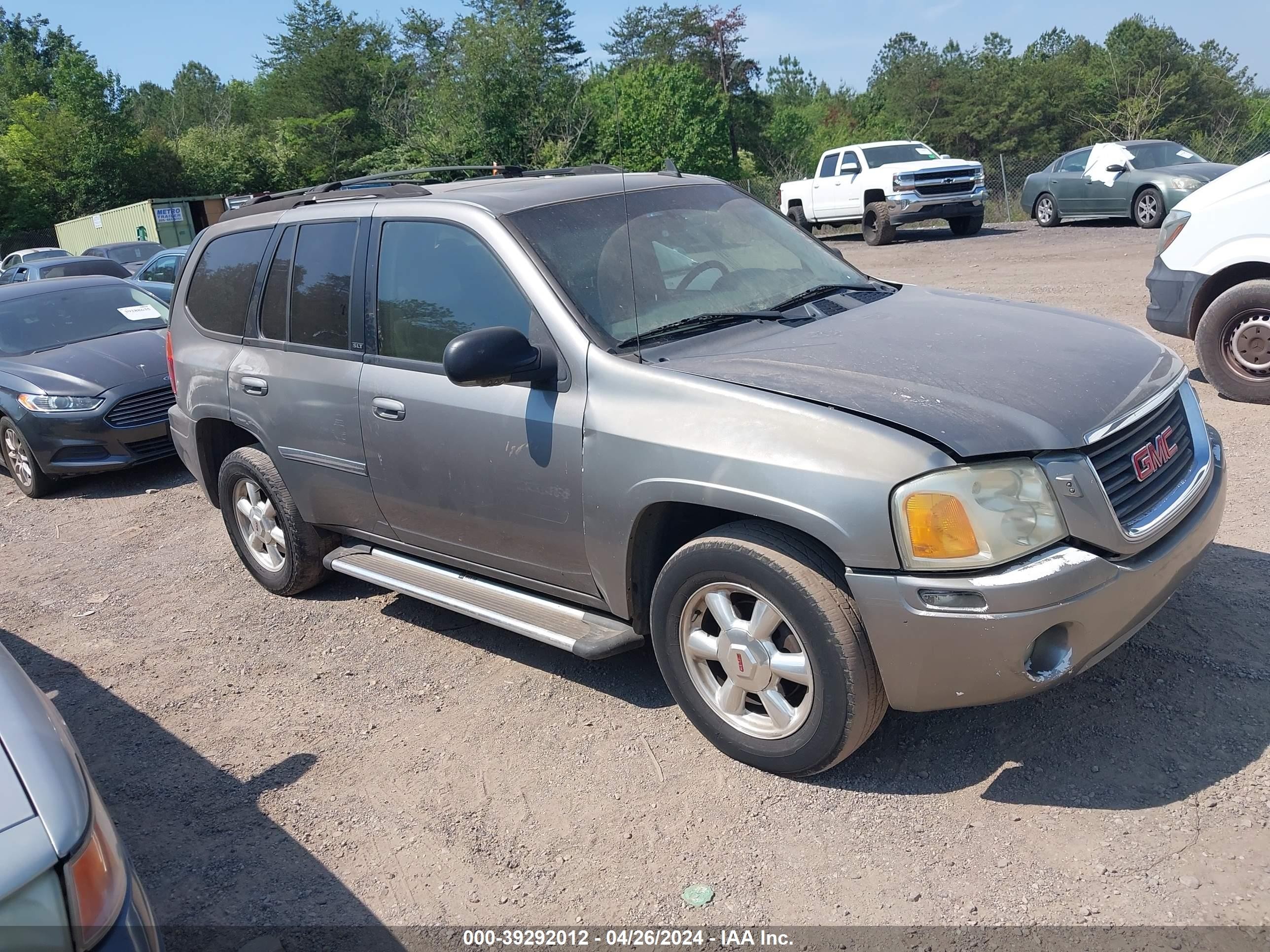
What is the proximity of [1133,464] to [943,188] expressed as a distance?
17949 mm

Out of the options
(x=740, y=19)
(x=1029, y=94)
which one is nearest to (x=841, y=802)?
(x=740, y=19)

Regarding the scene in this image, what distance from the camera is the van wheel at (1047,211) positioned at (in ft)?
66.0

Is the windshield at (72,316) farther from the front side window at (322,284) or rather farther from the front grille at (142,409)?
the front side window at (322,284)

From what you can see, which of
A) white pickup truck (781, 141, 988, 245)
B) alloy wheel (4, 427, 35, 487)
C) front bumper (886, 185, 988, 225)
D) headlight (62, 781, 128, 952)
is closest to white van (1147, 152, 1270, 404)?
headlight (62, 781, 128, 952)

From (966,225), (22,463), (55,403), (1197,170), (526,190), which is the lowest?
(966,225)

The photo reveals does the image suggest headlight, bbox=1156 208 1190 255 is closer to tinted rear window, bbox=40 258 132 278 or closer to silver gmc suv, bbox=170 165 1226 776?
silver gmc suv, bbox=170 165 1226 776

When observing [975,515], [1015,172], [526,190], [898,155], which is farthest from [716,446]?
[1015,172]

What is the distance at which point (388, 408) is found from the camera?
14.0ft

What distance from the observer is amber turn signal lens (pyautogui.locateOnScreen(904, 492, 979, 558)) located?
2889mm

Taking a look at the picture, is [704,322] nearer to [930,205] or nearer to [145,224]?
[930,205]

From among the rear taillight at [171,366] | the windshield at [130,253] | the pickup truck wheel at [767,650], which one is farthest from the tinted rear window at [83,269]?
the pickup truck wheel at [767,650]

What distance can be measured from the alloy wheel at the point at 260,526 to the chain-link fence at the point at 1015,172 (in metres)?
19.7

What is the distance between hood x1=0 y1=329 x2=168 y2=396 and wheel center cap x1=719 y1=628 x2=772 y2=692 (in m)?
6.59

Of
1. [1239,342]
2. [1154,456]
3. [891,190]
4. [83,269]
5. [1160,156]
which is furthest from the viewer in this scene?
[891,190]
